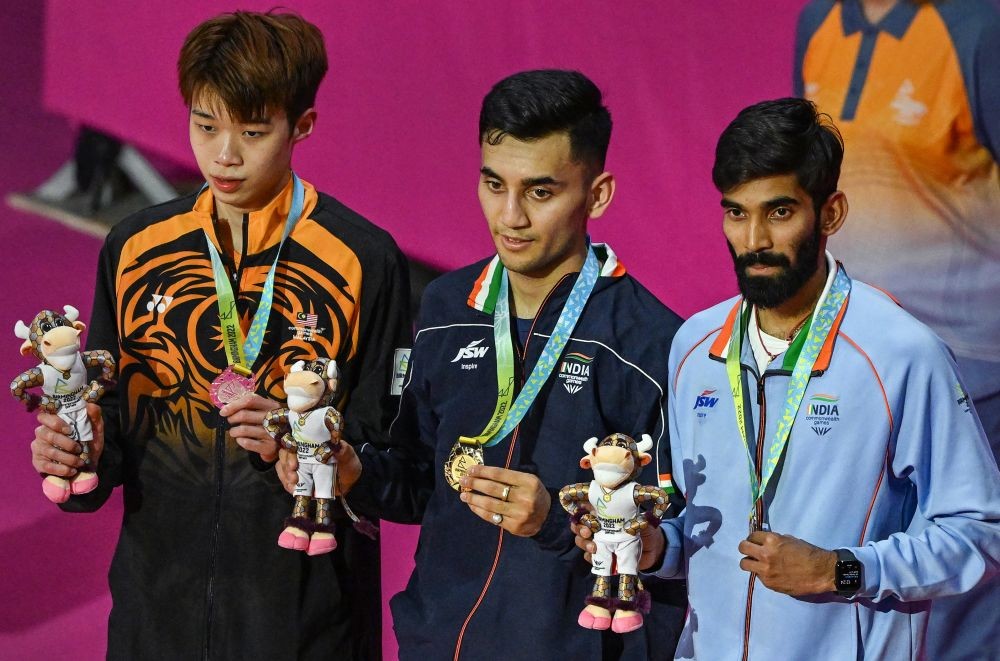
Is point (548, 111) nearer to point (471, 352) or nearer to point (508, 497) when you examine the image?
point (471, 352)

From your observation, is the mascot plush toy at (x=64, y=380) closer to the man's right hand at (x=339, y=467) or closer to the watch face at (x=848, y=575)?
the man's right hand at (x=339, y=467)

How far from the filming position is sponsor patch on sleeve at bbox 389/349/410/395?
296cm

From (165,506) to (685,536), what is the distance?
4.11 feet

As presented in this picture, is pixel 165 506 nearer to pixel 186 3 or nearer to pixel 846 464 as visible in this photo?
pixel 846 464

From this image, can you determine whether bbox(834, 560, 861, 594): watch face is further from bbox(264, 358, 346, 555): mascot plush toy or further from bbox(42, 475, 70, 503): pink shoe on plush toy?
bbox(42, 475, 70, 503): pink shoe on plush toy

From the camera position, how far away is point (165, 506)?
3.01 m

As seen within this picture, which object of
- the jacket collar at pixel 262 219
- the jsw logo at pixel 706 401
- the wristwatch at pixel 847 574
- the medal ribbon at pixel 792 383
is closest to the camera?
the wristwatch at pixel 847 574

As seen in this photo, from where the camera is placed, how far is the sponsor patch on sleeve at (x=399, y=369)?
9.70ft

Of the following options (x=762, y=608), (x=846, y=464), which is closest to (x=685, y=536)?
(x=762, y=608)

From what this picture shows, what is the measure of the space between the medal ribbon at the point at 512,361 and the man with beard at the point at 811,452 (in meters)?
0.28

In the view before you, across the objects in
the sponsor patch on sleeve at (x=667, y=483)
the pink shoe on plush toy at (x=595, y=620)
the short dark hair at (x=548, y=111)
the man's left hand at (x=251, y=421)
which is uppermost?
the short dark hair at (x=548, y=111)

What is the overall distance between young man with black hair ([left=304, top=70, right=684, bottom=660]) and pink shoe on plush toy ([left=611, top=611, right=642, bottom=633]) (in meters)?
0.20

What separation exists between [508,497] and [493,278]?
55cm

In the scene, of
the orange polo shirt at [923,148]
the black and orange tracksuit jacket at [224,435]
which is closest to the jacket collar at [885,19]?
the orange polo shirt at [923,148]
